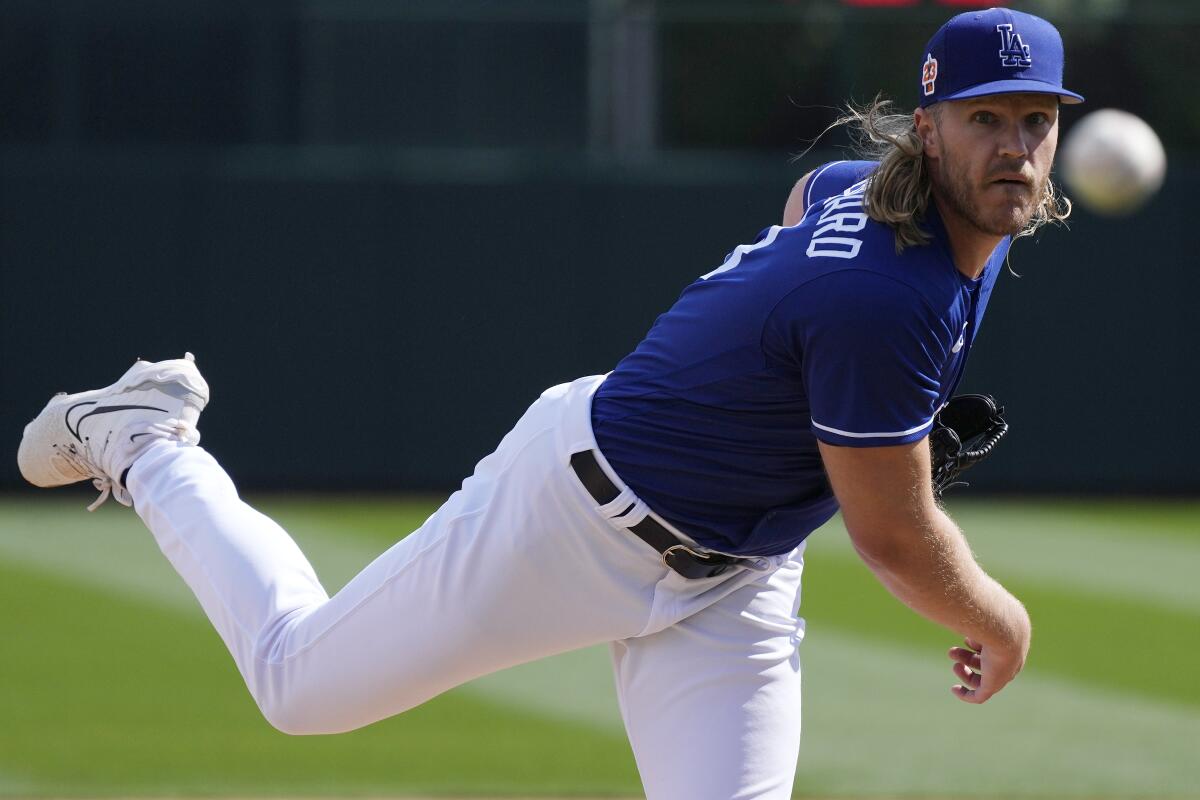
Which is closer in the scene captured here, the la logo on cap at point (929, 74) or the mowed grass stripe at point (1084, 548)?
the la logo on cap at point (929, 74)

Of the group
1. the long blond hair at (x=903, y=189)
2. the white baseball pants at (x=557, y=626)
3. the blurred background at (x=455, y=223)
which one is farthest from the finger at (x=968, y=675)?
the blurred background at (x=455, y=223)

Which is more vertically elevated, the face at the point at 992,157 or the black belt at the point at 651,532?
the face at the point at 992,157

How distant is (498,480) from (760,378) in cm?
61

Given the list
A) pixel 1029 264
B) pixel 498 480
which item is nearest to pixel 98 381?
pixel 1029 264

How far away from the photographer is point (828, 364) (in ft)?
9.52

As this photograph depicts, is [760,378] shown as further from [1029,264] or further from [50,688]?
[1029,264]

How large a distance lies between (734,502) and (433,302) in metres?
8.60

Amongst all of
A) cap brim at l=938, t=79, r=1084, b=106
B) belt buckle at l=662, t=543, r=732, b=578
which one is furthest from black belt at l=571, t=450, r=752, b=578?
cap brim at l=938, t=79, r=1084, b=106

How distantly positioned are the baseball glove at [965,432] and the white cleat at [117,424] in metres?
1.59

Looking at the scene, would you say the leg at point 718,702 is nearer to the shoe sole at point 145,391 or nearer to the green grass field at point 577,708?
the shoe sole at point 145,391

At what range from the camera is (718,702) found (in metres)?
3.28

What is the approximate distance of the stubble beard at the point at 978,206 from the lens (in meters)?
2.98

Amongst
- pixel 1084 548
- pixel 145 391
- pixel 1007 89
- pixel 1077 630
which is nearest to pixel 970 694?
pixel 1007 89

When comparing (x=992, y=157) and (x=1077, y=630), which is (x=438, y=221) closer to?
(x=1077, y=630)
